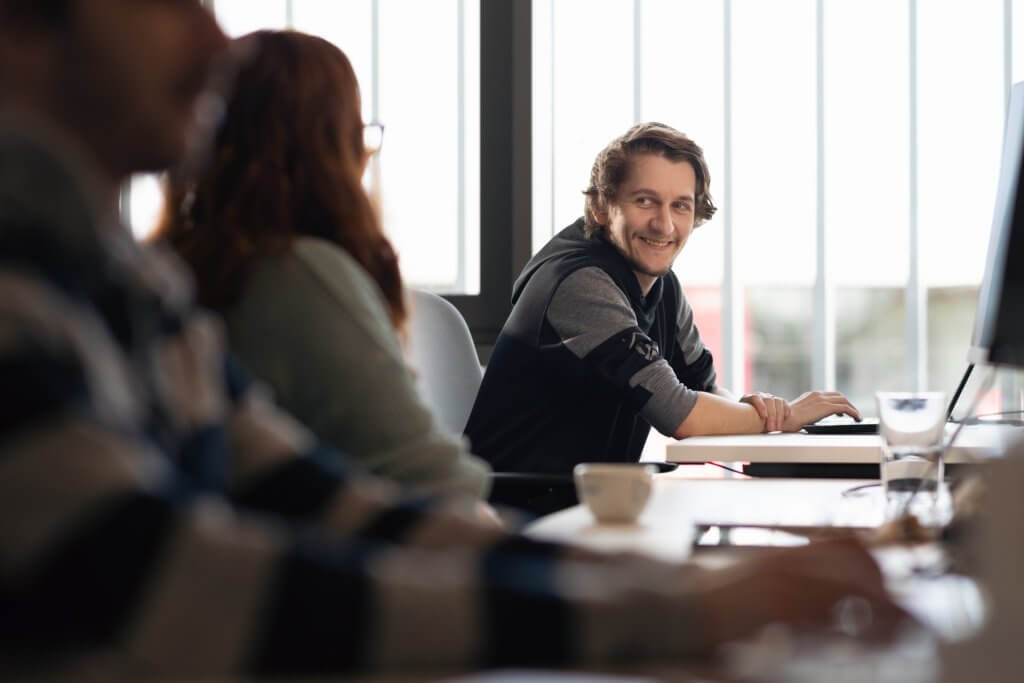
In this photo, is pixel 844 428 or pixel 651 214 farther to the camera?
pixel 651 214

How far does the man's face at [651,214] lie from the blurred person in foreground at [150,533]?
1.92m

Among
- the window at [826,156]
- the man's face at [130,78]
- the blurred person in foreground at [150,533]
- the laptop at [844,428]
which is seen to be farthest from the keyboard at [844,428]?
the man's face at [130,78]

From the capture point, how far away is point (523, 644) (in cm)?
66

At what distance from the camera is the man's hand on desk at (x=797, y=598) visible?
709mm

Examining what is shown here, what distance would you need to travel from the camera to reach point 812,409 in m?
2.41

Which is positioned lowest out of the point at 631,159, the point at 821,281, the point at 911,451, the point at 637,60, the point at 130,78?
the point at 911,451

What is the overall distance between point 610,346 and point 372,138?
987 mm

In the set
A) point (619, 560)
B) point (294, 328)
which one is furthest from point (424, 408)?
point (619, 560)

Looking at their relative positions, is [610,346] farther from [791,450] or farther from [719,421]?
[791,450]

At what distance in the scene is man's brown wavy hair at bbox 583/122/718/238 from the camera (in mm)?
2721

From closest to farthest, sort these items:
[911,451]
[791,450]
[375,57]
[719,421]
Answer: [911,451] < [791,450] < [719,421] < [375,57]

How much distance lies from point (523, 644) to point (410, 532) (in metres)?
0.30

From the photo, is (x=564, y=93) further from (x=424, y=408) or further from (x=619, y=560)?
(x=619, y=560)

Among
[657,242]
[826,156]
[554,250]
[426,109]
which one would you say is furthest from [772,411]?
[426,109]
